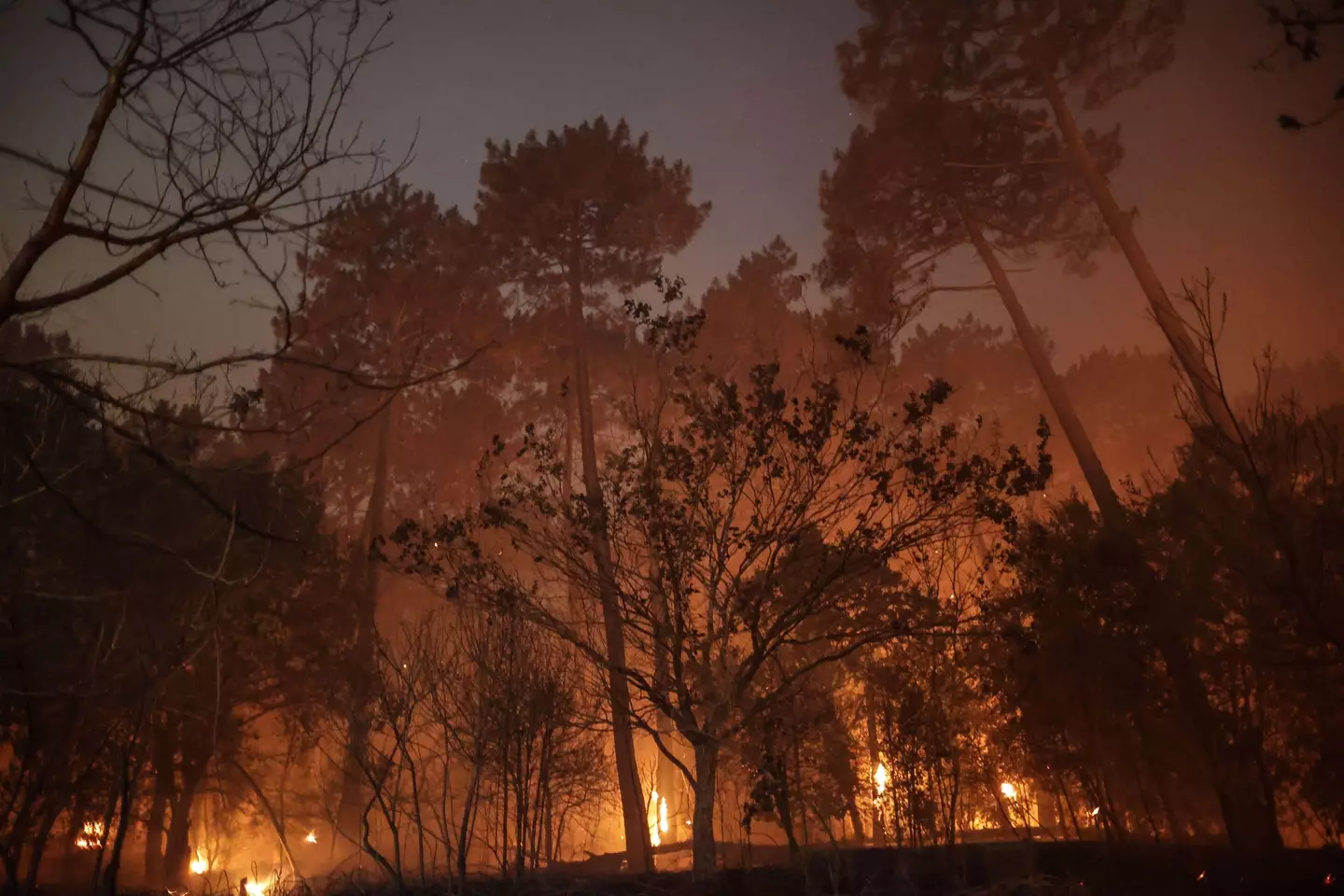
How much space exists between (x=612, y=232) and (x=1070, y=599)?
13717 mm

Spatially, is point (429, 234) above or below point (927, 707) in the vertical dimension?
above

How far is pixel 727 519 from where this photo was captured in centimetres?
732

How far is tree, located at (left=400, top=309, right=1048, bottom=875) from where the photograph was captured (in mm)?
7016

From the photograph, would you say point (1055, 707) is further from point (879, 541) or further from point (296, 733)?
point (296, 733)

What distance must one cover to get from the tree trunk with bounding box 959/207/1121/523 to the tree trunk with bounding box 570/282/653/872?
824 centimetres

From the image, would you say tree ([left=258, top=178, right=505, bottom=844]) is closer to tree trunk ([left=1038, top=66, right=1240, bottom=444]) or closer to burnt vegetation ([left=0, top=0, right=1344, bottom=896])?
burnt vegetation ([left=0, top=0, right=1344, bottom=896])

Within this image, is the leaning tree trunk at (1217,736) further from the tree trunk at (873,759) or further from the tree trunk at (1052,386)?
the tree trunk at (873,759)

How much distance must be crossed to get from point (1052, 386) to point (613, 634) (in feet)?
31.5

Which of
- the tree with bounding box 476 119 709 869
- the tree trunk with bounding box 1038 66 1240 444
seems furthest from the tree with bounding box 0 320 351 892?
the tree trunk with bounding box 1038 66 1240 444

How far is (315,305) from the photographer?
22.6 metres

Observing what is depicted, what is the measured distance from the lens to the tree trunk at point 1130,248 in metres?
10.4

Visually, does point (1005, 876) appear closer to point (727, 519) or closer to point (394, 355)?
point (727, 519)

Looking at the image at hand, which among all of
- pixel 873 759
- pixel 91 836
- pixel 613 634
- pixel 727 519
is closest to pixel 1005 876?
pixel 727 519

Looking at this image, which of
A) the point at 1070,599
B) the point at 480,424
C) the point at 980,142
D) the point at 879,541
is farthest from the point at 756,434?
the point at 480,424
